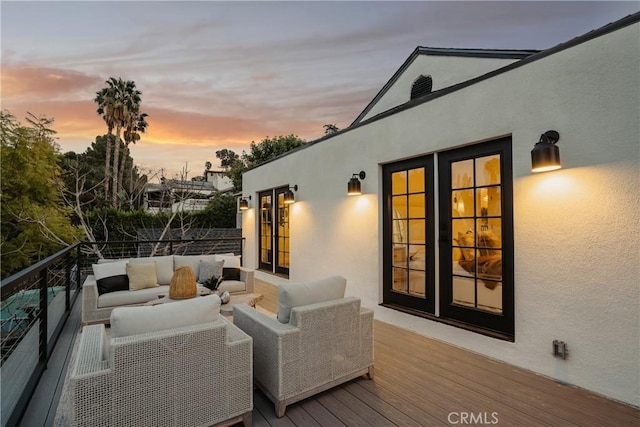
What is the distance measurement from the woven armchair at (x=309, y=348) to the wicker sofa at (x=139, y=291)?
2434 mm

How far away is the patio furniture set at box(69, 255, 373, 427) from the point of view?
60.6 inches

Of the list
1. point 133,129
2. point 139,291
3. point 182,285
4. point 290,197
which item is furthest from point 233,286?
point 133,129

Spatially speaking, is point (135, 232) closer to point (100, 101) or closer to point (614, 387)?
point (100, 101)

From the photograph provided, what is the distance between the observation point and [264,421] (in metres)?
1.99

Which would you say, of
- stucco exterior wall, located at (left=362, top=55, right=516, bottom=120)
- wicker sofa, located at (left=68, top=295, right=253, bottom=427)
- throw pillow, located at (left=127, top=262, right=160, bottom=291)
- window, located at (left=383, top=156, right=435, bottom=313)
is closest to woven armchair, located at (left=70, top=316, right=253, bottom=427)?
wicker sofa, located at (left=68, top=295, right=253, bottom=427)

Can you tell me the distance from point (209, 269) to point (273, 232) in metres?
2.40

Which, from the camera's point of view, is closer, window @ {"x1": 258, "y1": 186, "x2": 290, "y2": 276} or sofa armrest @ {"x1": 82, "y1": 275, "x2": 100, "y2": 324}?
sofa armrest @ {"x1": 82, "y1": 275, "x2": 100, "y2": 324}

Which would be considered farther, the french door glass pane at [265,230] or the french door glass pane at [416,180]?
the french door glass pane at [265,230]

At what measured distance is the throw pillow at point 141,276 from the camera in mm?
4328

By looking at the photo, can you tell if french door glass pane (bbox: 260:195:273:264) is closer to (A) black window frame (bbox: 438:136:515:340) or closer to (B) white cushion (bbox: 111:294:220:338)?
(A) black window frame (bbox: 438:136:515:340)

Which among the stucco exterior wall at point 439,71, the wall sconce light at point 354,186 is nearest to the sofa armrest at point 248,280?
the wall sconce light at point 354,186

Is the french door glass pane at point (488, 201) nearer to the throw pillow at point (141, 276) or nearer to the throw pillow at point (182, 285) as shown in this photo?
the throw pillow at point (182, 285)

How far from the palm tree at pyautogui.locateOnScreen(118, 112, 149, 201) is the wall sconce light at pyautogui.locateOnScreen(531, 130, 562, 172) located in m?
16.1

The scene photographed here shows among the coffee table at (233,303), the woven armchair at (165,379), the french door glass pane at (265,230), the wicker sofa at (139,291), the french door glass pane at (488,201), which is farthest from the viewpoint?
the french door glass pane at (265,230)
